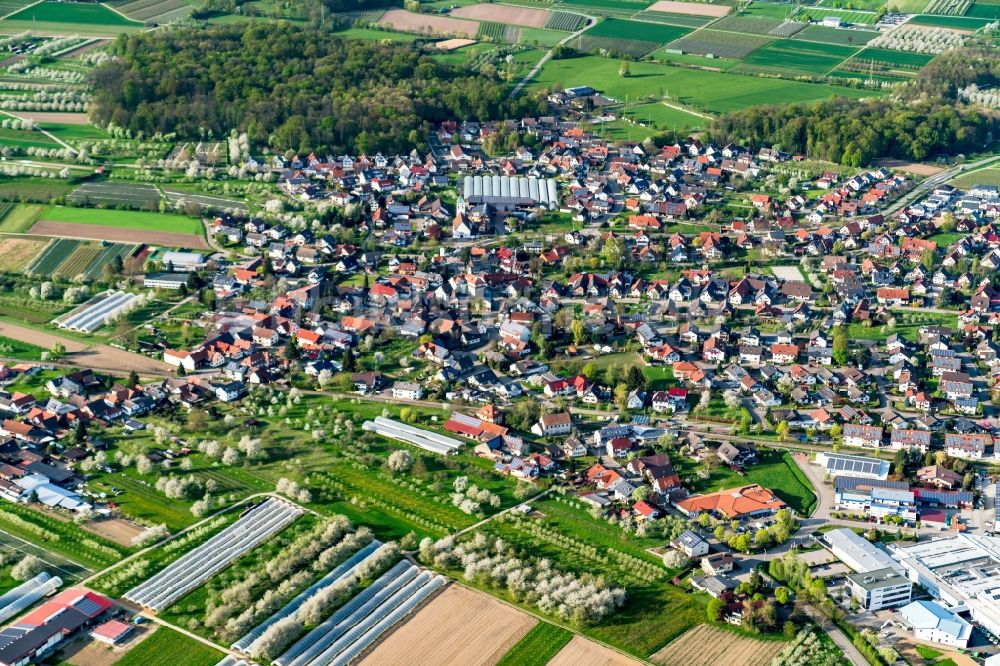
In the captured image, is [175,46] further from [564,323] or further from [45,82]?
[564,323]

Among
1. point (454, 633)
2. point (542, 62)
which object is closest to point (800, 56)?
point (542, 62)

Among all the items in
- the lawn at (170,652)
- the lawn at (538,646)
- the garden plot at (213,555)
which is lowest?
the lawn at (538,646)

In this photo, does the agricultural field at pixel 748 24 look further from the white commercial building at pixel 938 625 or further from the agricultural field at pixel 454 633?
the agricultural field at pixel 454 633

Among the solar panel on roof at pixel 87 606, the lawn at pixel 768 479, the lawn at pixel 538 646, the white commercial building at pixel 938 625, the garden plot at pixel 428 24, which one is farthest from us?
the garden plot at pixel 428 24

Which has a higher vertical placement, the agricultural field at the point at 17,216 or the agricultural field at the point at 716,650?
the agricultural field at the point at 17,216

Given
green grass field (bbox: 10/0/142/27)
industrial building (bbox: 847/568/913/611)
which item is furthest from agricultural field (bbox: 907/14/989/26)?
industrial building (bbox: 847/568/913/611)

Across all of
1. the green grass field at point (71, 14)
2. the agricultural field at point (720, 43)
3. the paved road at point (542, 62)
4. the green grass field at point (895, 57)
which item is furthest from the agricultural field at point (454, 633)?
the green grass field at point (71, 14)
